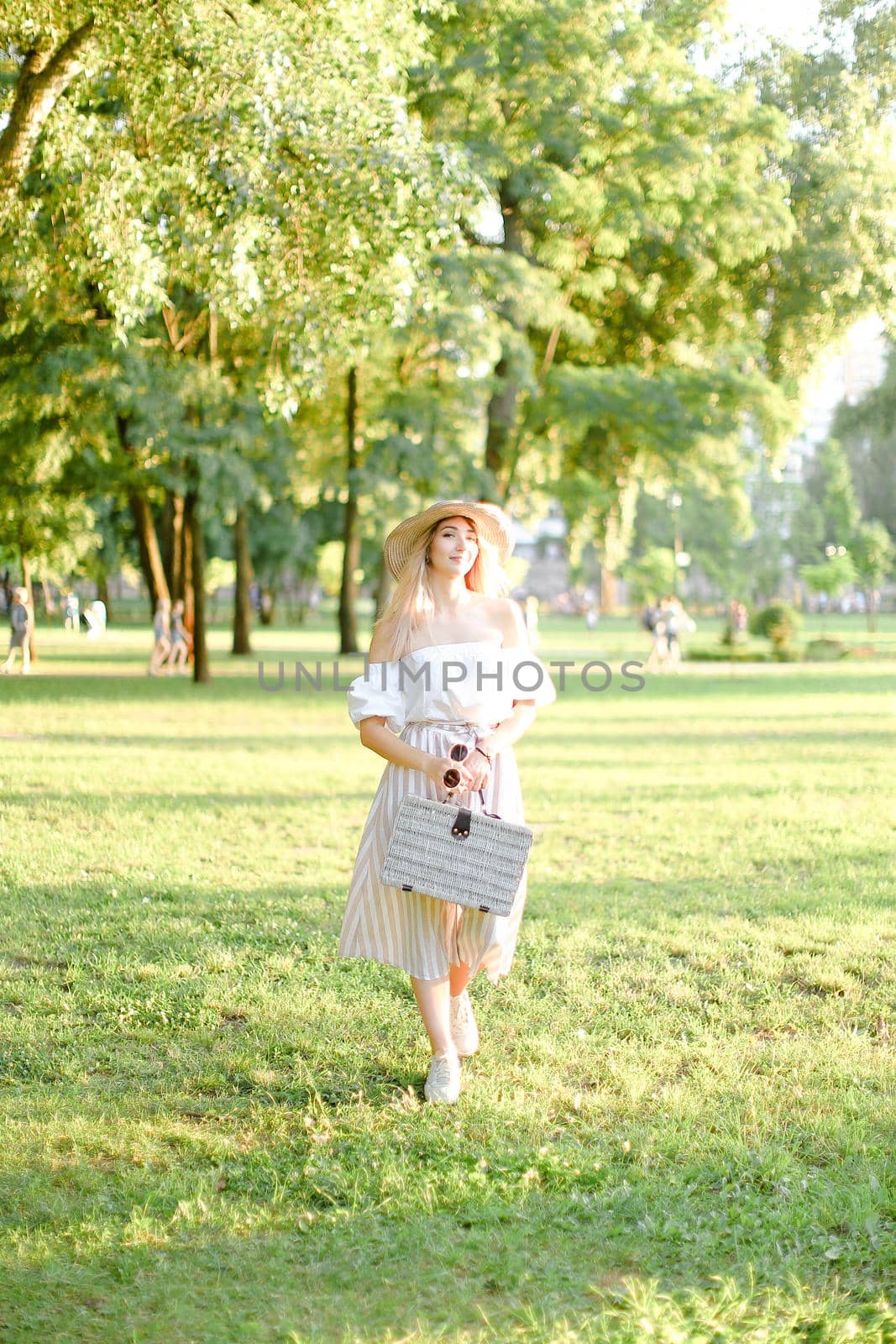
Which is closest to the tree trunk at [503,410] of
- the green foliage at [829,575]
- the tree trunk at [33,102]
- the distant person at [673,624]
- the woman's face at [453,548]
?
the distant person at [673,624]

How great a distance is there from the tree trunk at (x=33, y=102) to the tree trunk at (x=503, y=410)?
13850mm

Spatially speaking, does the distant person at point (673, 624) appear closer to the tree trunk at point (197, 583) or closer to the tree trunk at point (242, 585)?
the tree trunk at point (242, 585)

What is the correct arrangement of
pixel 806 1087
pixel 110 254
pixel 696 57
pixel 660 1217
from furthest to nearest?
pixel 696 57, pixel 110 254, pixel 806 1087, pixel 660 1217

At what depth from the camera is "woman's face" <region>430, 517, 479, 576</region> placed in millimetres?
4555

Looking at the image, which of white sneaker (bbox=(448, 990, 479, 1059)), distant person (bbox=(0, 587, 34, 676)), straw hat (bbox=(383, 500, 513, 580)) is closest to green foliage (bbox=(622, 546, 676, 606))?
distant person (bbox=(0, 587, 34, 676))

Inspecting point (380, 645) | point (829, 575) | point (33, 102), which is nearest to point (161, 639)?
point (33, 102)

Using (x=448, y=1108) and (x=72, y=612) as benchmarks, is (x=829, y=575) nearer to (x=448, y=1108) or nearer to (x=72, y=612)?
(x=72, y=612)

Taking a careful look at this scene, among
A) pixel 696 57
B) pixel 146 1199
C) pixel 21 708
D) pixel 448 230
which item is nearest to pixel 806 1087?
pixel 146 1199

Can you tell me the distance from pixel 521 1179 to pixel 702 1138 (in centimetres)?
70

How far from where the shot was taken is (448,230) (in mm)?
9508

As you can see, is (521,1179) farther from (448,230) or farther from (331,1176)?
(448,230)

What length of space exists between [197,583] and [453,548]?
742 inches

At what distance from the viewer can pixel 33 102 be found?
873 cm

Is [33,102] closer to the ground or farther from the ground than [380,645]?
farther from the ground
